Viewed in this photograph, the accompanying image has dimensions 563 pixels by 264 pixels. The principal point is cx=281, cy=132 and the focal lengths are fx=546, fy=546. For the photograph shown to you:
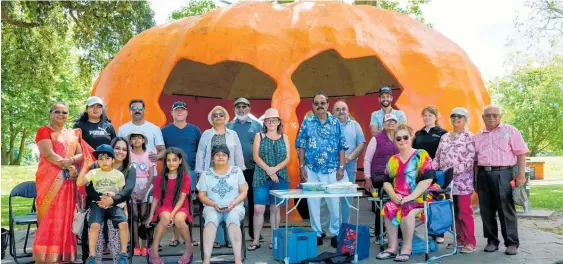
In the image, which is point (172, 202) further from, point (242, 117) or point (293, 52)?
point (293, 52)

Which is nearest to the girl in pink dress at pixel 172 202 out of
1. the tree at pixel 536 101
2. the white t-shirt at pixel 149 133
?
the white t-shirt at pixel 149 133

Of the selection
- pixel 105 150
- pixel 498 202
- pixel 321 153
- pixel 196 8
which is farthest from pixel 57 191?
pixel 196 8

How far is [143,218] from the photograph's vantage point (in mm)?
5664


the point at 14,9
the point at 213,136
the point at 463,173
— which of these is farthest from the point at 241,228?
the point at 14,9

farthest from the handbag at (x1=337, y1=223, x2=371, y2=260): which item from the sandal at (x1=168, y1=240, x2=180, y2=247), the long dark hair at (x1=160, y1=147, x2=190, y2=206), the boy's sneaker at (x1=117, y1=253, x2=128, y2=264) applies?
the boy's sneaker at (x1=117, y1=253, x2=128, y2=264)

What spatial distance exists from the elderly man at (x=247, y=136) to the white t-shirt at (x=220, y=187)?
1.11 meters

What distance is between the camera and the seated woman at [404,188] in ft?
17.4

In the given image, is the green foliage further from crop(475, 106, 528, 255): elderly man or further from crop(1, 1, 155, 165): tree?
crop(475, 106, 528, 255): elderly man

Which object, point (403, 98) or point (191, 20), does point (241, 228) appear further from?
point (191, 20)

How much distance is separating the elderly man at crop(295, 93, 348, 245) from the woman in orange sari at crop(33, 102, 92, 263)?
232 cm

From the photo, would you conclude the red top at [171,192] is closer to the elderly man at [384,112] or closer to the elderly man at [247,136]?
the elderly man at [247,136]

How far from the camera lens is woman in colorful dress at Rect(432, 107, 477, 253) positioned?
→ 5703 mm

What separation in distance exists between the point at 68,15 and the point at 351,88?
573 cm

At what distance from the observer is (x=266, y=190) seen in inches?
228
